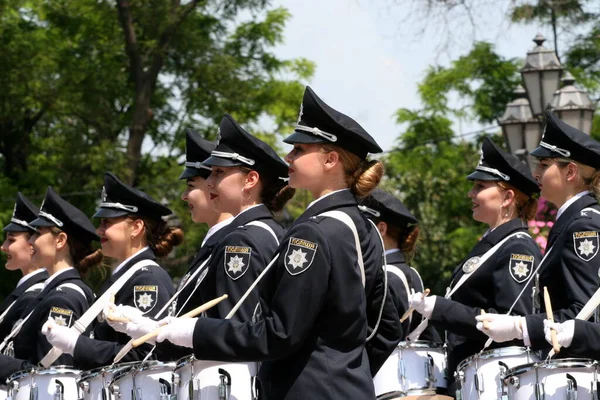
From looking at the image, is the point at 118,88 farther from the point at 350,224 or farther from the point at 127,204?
the point at 350,224

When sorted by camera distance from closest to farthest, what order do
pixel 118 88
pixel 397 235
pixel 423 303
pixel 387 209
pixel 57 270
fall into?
pixel 423 303 → pixel 387 209 → pixel 397 235 → pixel 57 270 → pixel 118 88

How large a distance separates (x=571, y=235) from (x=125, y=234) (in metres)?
3.17

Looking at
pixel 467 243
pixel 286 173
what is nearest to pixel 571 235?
pixel 286 173

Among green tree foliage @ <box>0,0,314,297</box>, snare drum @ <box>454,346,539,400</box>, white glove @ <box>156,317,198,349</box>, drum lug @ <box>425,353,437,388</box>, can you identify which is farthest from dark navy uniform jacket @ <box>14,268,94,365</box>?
green tree foliage @ <box>0,0,314,297</box>

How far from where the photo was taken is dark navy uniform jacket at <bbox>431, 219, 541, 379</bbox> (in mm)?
8320

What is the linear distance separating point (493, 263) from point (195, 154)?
2.05 metres

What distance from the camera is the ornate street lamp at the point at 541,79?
14.8 metres

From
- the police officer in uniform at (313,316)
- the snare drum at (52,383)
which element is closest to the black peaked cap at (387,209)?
the snare drum at (52,383)

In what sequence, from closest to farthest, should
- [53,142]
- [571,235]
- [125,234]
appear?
[571,235], [125,234], [53,142]

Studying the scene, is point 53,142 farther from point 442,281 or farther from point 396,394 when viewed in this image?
point 396,394

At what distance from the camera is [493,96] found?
29.3 m

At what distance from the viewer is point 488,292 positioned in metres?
8.70

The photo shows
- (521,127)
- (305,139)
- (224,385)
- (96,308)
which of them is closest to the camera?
(305,139)

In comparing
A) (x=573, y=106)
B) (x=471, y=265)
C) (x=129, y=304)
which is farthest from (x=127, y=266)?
(x=573, y=106)
